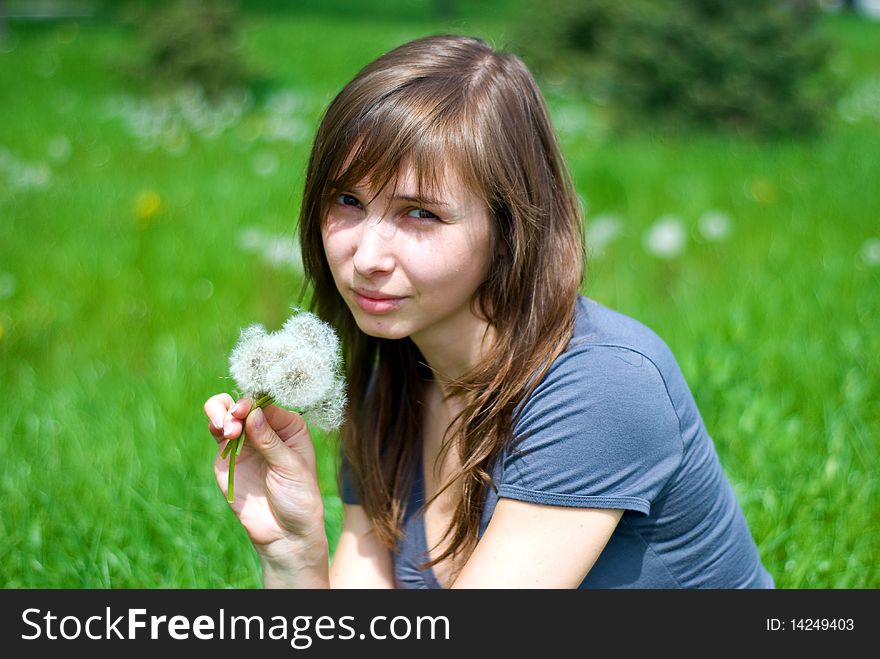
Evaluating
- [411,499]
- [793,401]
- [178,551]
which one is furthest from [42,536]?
[793,401]

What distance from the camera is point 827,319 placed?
3404 mm

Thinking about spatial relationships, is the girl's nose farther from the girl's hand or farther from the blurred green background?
the blurred green background

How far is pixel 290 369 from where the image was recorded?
4.63 feet

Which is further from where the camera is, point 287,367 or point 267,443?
point 267,443

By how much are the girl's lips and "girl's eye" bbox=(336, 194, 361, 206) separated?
0.15 meters

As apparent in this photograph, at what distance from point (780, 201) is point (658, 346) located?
3.73m

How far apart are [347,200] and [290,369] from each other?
1.08ft

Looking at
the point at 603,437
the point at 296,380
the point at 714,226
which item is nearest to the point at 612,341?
the point at 603,437

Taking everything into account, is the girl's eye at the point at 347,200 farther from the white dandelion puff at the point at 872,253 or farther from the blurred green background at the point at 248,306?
the white dandelion puff at the point at 872,253

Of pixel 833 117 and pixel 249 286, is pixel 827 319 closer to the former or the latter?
pixel 249 286

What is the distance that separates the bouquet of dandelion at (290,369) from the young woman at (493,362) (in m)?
0.05

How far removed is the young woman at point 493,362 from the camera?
1505 mm

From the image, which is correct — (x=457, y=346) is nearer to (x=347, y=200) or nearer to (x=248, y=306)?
(x=347, y=200)

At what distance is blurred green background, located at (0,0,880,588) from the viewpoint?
2398mm
